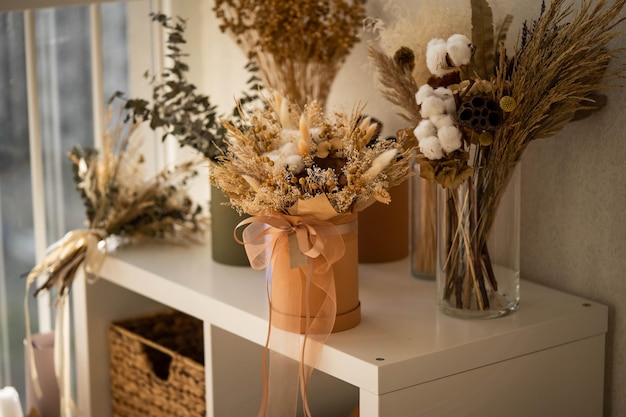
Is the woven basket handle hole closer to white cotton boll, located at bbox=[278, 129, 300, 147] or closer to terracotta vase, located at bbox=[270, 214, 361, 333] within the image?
terracotta vase, located at bbox=[270, 214, 361, 333]

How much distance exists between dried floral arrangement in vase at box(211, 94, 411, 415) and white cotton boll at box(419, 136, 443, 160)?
3 cm

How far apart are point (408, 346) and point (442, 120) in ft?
1.04

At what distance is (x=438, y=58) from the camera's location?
3.90ft

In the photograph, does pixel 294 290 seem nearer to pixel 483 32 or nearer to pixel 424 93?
pixel 424 93

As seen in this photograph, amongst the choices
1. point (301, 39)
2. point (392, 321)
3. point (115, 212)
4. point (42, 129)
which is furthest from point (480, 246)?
point (42, 129)

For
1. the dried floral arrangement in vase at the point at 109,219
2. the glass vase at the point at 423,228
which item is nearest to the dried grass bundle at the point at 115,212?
the dried floral arrangement in vase at the point at 109,219

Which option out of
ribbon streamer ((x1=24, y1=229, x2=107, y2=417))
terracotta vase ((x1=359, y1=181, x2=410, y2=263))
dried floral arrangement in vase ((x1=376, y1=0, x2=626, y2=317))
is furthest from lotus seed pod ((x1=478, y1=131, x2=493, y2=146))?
ribbon streamer ((x1=24, y1=229, x2=107, y2=417))

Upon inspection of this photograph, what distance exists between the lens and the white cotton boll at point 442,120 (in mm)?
1151

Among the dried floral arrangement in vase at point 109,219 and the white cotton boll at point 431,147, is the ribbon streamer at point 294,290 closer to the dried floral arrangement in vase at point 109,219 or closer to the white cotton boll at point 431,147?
the white cotton boll at point 431,147

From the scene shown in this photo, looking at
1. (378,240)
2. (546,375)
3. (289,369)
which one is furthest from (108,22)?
(546,375)

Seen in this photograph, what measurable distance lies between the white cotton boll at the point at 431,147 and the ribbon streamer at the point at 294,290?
0.14 m

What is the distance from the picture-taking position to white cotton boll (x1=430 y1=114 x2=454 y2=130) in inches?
45.3

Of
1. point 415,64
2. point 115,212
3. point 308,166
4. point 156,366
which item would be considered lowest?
point 156,366

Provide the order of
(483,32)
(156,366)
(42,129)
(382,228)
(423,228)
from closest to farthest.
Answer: (483,32) → (423,228) → (382,228) → (156,366) → (42,129)
